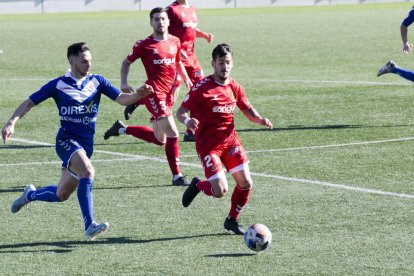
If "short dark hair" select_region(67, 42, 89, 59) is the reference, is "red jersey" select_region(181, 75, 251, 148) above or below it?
below

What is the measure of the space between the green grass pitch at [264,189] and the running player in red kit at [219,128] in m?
0.43

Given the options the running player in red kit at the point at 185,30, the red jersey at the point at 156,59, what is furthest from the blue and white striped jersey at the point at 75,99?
the running player in red kit at the point at 185,30

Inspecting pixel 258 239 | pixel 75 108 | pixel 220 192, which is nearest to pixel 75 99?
pixel 75 108

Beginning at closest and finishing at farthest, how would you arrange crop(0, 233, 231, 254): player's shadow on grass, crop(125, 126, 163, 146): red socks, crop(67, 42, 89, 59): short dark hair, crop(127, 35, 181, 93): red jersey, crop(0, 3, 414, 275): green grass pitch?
crop(0, 3, 414, 275): green grass pitch, crop(0, 233, 231, 254): player's shadow on grass, crop(67, 42, 89, 59): short dark hair, crop(127, 35, 181, 93): red jersey, crop(125, 126, 163, 146): red socks

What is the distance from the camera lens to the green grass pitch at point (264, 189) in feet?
31.1

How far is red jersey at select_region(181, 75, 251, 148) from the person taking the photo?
1095cm

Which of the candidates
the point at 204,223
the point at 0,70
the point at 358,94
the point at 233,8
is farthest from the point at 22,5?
the point at 204,223

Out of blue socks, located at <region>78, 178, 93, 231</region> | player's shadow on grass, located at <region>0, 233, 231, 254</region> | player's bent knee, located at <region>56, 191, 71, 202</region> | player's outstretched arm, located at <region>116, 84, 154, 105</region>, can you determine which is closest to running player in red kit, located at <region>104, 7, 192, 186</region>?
player's outstretched arm, located at <region>116, 84, 154, 105</region>

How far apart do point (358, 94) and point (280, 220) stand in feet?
36.3

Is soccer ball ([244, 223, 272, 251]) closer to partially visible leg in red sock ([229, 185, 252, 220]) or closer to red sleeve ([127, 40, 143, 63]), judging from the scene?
partially visible leg in red sock ([229, 185, 252, 220])

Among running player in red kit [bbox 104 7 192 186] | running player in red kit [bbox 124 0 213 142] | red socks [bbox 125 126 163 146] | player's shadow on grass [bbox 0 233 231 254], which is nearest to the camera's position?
player's shadow on grass [bbox 0 233 231 254]

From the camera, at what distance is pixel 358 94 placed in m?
21.7

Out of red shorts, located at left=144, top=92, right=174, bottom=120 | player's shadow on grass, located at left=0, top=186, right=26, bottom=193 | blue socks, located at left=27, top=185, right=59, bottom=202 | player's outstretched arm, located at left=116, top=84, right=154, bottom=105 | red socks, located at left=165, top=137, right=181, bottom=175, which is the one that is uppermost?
player's outstretched arm, located at left=116, top=84, right=154, bottom=105

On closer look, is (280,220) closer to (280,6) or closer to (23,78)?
(23,78)
